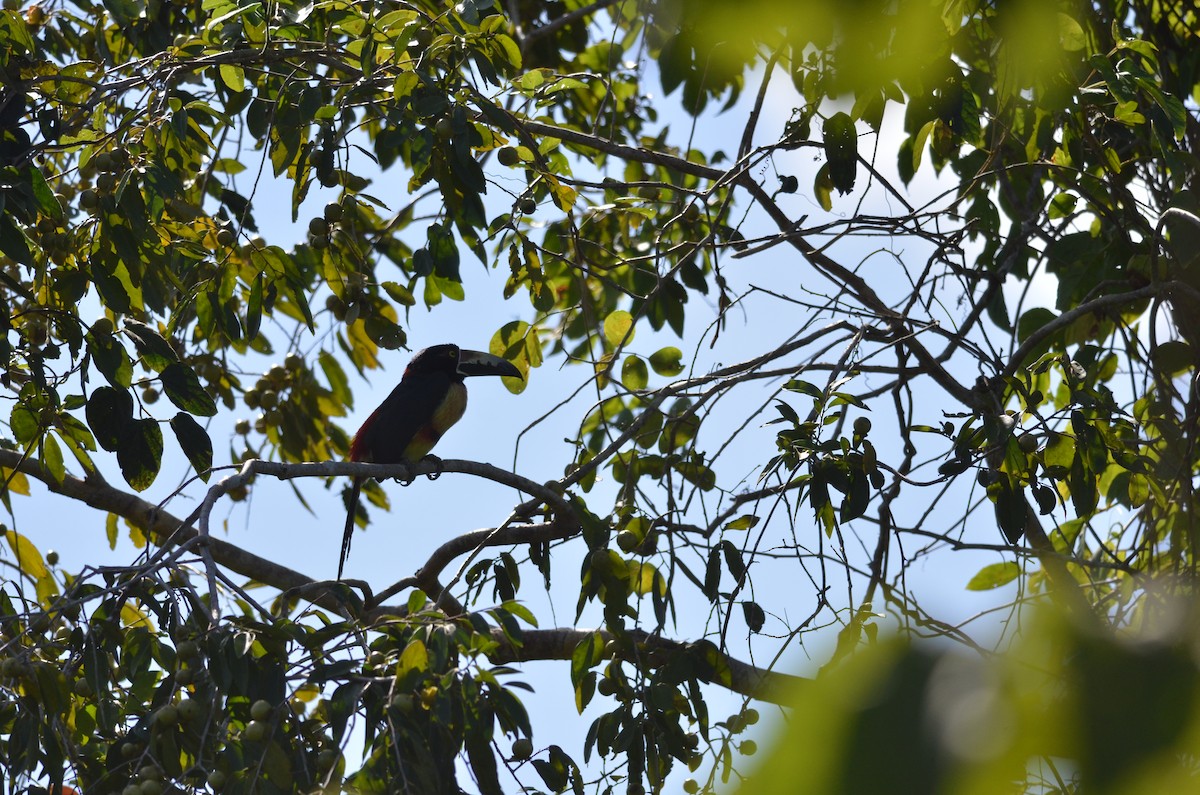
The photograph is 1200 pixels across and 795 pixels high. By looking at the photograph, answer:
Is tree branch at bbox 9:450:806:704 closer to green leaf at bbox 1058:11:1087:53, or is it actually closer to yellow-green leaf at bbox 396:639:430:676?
yellow-green leaf at bbox 396:639:430:676

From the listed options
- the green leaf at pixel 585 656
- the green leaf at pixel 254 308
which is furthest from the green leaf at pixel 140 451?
the green leaf at pixel 585 656

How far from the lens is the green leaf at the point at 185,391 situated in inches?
110

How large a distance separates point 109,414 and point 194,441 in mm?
203

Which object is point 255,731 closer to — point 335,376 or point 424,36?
point 424,36

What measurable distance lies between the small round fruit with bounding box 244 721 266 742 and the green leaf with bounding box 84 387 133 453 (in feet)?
3.31

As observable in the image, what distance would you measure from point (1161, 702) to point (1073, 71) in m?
2.89

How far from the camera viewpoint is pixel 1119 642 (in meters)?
0.52

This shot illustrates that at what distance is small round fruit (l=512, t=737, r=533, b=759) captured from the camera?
2.40 meters

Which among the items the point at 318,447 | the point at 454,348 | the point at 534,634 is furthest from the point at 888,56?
the point at 454,348

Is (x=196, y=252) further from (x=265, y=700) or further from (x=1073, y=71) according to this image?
(x=1073, y=71)

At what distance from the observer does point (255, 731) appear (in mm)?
2076

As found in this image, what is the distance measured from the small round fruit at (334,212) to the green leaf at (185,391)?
0.59 m

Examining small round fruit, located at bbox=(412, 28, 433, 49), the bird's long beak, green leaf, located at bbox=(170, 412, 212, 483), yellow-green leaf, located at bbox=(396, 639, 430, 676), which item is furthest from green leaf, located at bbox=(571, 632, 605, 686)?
the bird's long beak

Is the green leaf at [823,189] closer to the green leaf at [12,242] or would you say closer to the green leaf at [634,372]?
the green leaf at [634,372]
